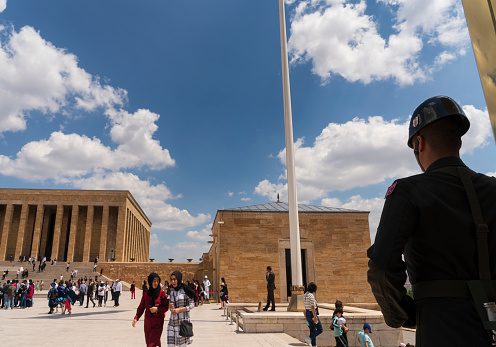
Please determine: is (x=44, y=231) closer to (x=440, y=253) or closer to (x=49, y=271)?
(x=49, y=271)

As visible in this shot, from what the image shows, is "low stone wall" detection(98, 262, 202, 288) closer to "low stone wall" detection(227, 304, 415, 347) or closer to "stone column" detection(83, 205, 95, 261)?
"stone column" detection(83, 205, 95, 261)

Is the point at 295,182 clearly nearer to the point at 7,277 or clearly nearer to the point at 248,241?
the point at 248,241

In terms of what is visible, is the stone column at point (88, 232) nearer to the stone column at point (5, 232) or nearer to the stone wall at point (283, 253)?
the stone column at point (5, 232)

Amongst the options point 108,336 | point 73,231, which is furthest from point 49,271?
point 108,336

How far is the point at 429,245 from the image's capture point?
149 centimetres

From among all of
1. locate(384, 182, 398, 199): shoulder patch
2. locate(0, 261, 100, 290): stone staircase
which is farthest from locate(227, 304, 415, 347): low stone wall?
locate(0, 261, 100, 290): stone staircase

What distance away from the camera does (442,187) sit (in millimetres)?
1543

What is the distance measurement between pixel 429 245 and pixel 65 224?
66.7 metres

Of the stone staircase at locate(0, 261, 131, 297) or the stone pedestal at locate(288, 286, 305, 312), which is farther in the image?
the stone staircase at locate(0, 261, 131, 297)

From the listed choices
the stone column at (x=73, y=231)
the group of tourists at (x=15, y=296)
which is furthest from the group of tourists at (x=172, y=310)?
the stone column at (x=73, y=231)

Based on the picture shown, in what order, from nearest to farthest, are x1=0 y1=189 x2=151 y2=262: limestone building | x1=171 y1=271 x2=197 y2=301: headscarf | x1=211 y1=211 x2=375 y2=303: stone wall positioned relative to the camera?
x1=171 y1=271 x2=197 y2=301: headscarf
x1=211 y1=211 x2=375 y2=303: stone wall
x1=0 y1=189 x2=151 y2=262: limestone building

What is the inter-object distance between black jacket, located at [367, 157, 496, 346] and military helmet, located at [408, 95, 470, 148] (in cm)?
28

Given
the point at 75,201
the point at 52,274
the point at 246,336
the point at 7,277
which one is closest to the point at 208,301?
the point at 246,336

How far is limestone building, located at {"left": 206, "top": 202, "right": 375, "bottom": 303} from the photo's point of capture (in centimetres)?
2356
